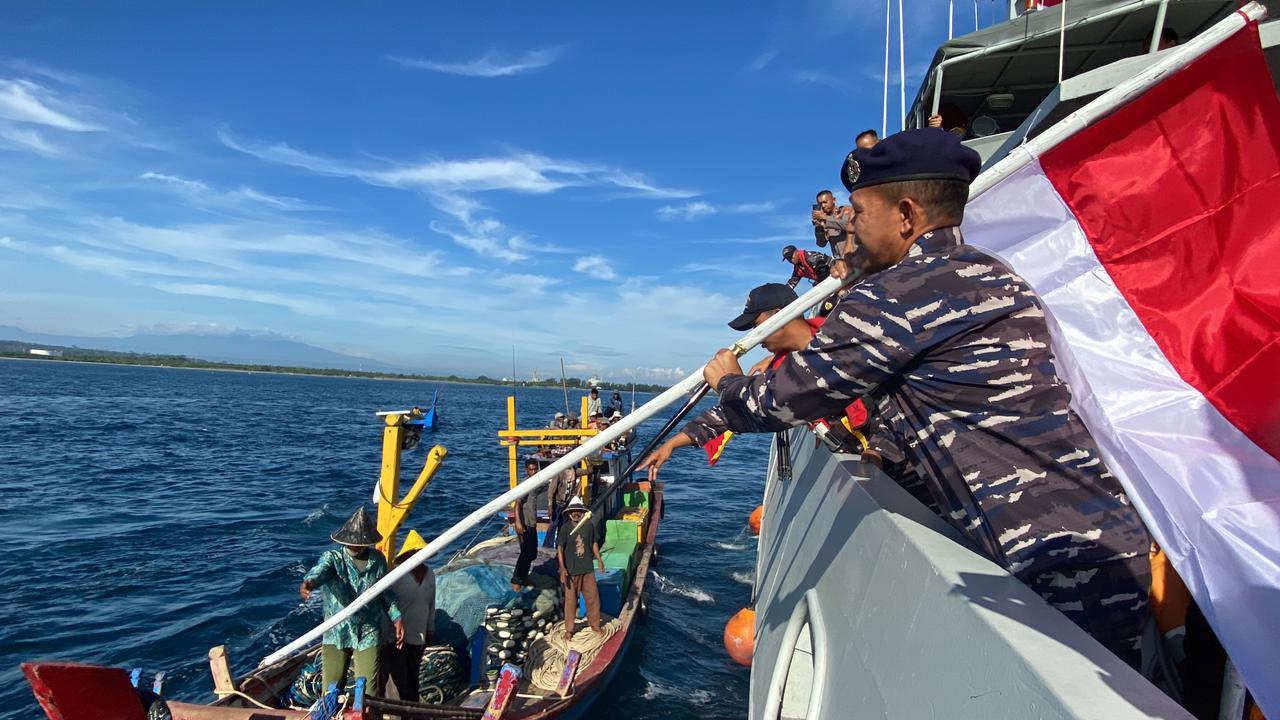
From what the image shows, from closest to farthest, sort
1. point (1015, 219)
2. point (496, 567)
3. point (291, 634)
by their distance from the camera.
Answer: point (1015, 219), point (496, 567), point (291, 634)

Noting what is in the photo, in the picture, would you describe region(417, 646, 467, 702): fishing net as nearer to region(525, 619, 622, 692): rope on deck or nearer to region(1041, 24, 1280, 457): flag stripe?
region(525, 619, 622, 692): rope on deck

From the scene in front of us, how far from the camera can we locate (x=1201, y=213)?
247cm

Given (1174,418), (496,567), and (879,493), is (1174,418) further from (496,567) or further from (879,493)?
(496,567)

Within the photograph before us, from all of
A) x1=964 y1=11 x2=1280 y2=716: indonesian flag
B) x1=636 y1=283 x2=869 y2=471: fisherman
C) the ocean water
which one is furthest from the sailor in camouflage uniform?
the ocean water

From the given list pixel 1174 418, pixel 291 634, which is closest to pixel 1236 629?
pixel 1174 418

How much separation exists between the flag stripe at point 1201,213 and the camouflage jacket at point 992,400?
798 millimetres

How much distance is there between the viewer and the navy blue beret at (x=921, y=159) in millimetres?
1931

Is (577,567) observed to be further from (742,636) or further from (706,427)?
(706,427)

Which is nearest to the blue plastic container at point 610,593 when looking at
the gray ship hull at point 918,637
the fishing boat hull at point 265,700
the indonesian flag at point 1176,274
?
the fishing boat hull at point 265,700

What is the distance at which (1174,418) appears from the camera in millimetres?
2082

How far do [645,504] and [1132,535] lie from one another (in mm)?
15352

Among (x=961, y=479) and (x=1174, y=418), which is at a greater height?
(x=1174, y=418)

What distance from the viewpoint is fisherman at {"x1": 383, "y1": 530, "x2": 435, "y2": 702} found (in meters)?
A: 6.99

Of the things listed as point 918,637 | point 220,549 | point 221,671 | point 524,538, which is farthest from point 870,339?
point 220,549
